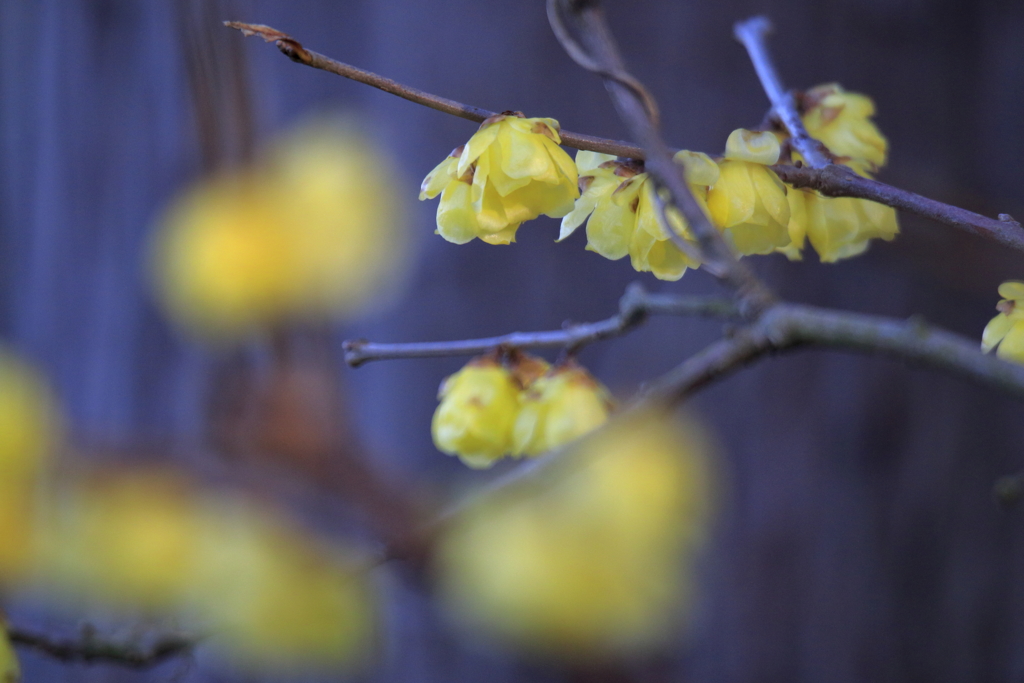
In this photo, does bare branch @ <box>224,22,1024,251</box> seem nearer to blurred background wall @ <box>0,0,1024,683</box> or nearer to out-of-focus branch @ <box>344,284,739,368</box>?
out-of-focus branch @ <box>344,284,739,368</box>

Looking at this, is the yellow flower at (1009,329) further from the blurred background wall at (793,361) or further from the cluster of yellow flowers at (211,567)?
the cluster of yellow flowers at (211,567)

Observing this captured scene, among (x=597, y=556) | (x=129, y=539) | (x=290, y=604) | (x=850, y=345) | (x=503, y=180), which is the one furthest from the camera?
(x=129, y=539)

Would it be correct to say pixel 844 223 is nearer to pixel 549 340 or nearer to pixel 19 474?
pixel 549 340

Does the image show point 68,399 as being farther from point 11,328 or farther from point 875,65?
point 875,65

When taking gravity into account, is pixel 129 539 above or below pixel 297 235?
below

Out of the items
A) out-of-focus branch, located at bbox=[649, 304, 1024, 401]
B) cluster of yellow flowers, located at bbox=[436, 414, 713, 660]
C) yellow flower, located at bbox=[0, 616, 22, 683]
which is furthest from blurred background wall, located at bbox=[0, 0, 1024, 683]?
out-of-focus branch, located at bbox=[649, 304, 1024, 401]

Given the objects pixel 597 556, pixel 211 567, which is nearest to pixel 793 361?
pixel 597 556

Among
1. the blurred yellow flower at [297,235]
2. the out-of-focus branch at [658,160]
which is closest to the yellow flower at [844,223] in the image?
the out-of-focus branch at [658,160]
